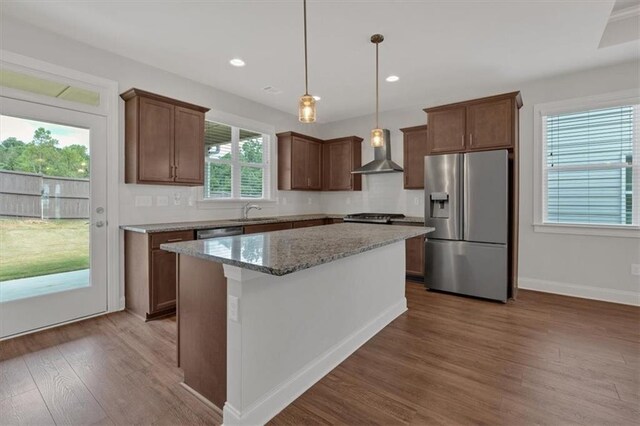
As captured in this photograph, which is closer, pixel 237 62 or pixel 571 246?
pixel 237 62

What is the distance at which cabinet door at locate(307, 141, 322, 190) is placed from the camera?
5594 mm

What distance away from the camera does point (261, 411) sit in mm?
1664

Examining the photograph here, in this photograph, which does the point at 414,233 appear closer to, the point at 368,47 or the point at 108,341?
the point at 368,47

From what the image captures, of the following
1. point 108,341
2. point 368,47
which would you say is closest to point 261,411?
point 108,341

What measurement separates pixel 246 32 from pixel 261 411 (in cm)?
301

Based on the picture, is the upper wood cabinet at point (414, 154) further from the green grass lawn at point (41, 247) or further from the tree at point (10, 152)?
the tree at point (10, 152)

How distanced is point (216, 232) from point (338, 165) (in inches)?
112

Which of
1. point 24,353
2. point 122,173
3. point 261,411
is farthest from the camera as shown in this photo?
point 122,173

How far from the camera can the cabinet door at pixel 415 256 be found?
438 centimetres

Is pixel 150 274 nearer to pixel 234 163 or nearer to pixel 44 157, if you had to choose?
pixel 44 157

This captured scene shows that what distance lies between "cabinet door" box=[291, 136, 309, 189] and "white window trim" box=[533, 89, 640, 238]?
3.37m

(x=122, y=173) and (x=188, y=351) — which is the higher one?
(x=122, y=173)

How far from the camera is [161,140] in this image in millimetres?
3414

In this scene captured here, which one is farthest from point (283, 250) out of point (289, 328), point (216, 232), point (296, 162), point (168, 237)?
point (296, 162)
